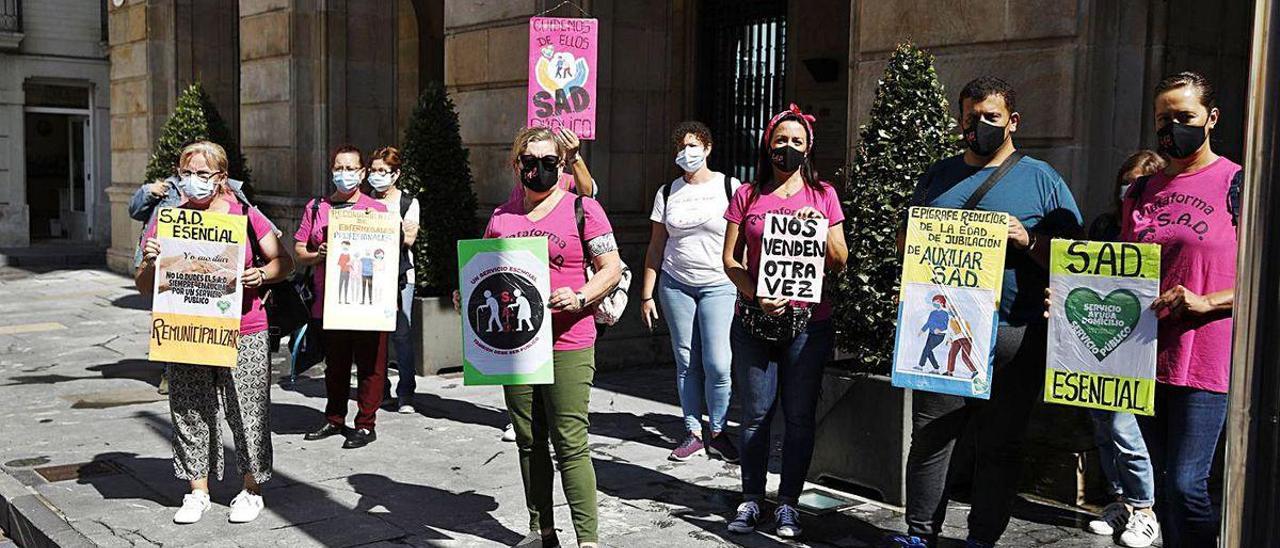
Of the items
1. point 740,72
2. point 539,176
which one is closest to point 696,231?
point 539,176

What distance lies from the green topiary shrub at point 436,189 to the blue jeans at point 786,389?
189 inches

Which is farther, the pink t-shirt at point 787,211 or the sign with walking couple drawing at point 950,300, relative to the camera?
the pink t-shirt at point 787,211

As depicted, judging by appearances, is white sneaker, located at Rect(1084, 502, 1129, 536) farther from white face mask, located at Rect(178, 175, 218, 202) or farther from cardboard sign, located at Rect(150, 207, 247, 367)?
white face mask, located at Rect(178, 175, 218, 202)

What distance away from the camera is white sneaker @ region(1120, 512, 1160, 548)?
18.2 feet

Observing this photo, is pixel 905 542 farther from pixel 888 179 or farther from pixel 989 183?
pixel 888 179

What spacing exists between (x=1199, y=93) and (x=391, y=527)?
400cm

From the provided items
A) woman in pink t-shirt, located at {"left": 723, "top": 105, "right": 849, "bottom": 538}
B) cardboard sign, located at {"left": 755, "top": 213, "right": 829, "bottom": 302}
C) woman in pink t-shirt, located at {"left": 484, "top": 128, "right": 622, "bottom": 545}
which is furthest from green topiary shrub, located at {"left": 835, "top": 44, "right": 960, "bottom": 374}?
woman in pink t-shirt, located at {"left": 484, "top": 128, "right": 622, "bottom": 545}

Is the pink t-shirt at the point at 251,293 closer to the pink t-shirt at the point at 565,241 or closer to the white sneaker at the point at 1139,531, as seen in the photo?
the pink t-shirt at the point at 565,241

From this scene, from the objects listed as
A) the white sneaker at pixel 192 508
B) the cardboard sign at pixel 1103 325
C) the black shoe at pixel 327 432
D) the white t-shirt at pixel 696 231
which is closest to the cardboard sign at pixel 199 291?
the white sneaker at pixel 192 508

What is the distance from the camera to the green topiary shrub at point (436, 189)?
33.0 ft

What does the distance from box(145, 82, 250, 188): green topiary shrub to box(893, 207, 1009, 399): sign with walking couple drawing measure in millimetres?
11000

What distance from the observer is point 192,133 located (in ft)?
46.5

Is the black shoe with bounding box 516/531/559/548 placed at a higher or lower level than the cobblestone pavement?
higher

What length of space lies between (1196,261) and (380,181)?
524 centimetres
